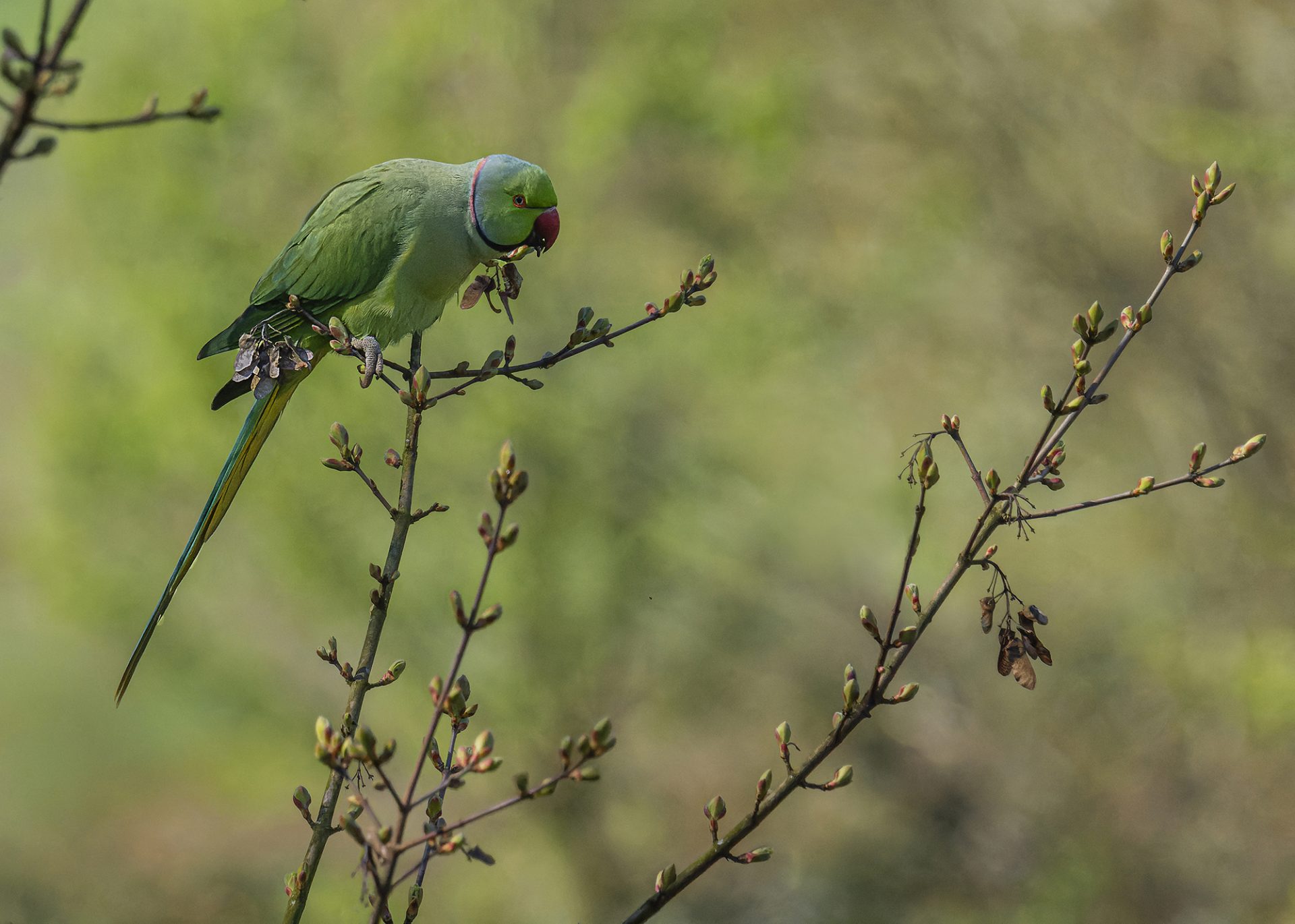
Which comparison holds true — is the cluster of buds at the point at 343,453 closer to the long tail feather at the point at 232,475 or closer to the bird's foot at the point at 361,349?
the bird's foot at the point at 361,349

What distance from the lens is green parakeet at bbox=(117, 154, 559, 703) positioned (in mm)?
2127

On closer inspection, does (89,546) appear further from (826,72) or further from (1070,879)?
(1070,879)

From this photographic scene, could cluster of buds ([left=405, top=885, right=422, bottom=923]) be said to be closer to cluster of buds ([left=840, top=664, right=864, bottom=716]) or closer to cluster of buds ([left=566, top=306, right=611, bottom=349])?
cluster of buds ([left=840, top=664, right=864, bottom=716])

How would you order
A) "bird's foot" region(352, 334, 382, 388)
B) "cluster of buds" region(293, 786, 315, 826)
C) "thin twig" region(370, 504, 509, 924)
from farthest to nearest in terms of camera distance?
"bird's foot" region(352, 334, 382, 388) < "cluster of buds" region(293, 786, 315, 826) < "thin twig" region(370, 504, 509, 924)

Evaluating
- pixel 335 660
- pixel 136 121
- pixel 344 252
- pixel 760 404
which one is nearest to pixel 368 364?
pixel 335 660

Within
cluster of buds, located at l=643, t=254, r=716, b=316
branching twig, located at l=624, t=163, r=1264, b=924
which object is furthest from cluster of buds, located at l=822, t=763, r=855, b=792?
cluster of buds, located at l=643, t=254, r=716, b=316

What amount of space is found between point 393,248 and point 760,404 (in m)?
6.86

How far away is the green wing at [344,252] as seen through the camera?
2260mm

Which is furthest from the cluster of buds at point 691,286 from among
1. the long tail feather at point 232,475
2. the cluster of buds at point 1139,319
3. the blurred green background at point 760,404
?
the blurred green background at point 760,404

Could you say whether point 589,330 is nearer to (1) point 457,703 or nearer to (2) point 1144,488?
(1) point 457,703

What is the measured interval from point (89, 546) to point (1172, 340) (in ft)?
28.3

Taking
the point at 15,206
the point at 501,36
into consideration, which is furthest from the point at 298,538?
the point at 15,206

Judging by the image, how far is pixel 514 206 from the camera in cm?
212

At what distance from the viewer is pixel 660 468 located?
804 centimetres
